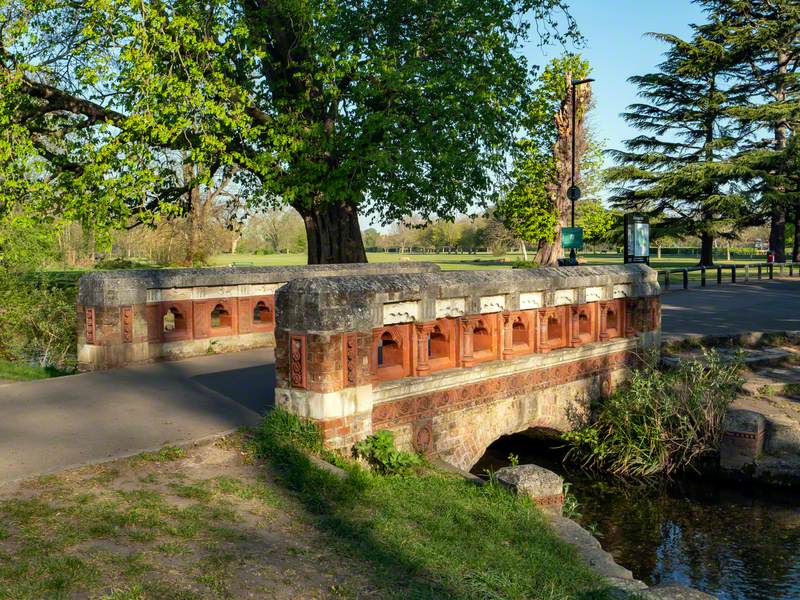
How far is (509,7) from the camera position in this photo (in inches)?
677

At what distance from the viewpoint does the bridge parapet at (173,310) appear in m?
9.70

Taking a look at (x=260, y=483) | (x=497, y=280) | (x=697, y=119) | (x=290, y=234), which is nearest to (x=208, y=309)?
(x=497, y=280)

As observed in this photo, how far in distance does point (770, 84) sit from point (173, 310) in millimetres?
36639

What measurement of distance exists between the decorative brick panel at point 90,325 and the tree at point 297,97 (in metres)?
4.95

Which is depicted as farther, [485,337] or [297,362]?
[485,337]

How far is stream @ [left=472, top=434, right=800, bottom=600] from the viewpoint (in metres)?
7.24

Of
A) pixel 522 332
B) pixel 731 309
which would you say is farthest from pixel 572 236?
pixel 522 332

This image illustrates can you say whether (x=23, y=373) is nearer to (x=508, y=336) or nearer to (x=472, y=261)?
(x=508, y=336)

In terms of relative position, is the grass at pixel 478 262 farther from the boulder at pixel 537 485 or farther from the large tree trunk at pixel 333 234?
the boulder at pixel 537 485

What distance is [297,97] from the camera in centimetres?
1683

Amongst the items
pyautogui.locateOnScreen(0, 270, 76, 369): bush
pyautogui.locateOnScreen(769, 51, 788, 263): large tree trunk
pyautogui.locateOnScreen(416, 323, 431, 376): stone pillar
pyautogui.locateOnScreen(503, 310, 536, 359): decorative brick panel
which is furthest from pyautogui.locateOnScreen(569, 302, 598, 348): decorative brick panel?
pyautogui.locateOnScreen(769, 51, 788, 263): large tree trunk

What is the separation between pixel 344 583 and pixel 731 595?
417cm

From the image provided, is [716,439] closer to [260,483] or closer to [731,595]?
[731,595]

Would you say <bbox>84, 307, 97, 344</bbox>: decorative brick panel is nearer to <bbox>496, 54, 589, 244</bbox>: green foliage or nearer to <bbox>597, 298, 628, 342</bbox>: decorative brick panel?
<bbox>597, 298, 628, 342</bbox>: decorative brick panel
